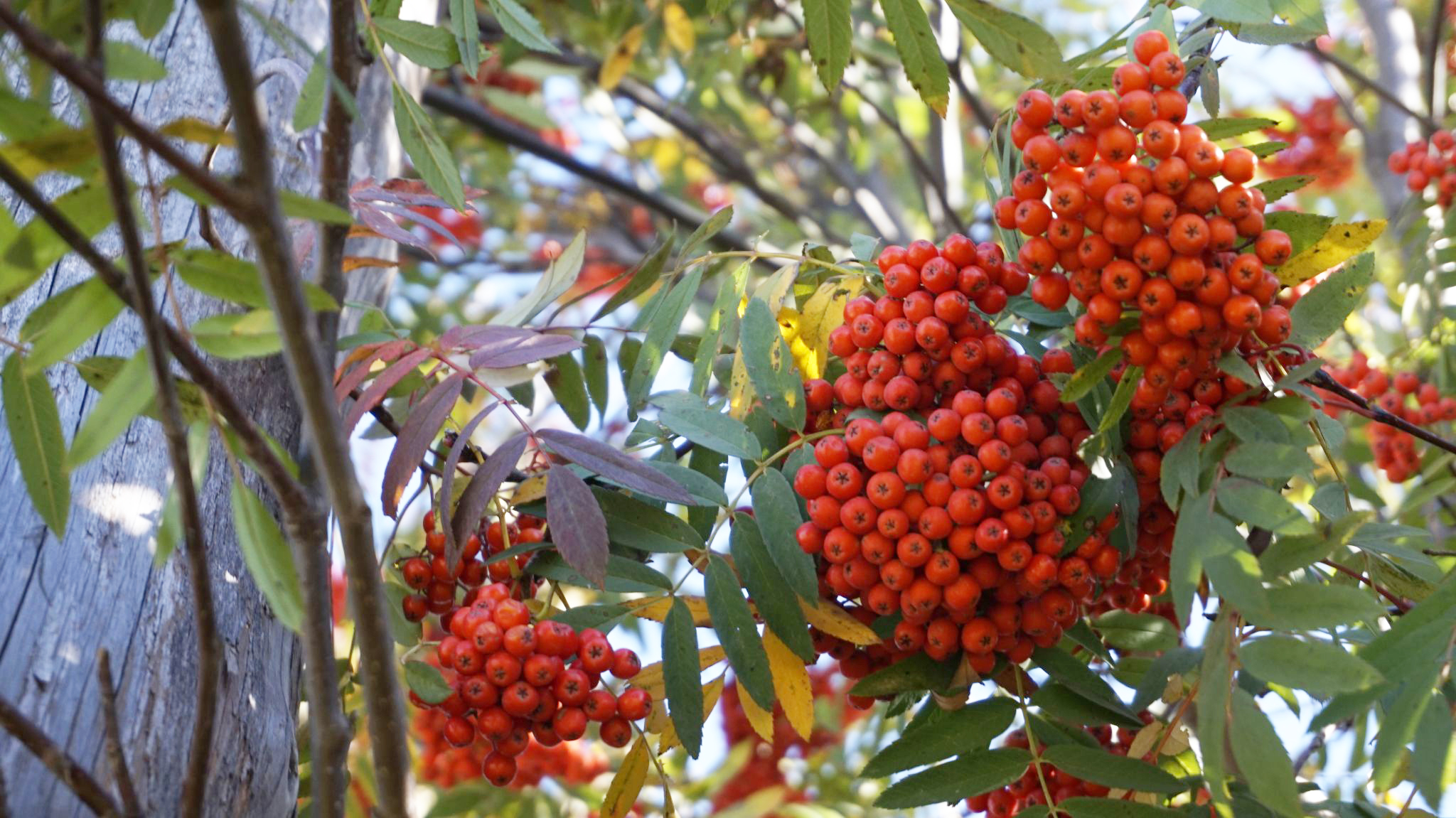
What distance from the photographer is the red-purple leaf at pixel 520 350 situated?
5.77 ft

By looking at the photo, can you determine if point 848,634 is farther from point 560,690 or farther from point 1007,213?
point 1007,213

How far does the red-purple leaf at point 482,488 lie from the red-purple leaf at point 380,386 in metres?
0.17

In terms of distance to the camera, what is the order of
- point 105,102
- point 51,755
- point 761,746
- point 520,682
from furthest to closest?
point 761,746, point 520,682, point 51,755, point 105,102

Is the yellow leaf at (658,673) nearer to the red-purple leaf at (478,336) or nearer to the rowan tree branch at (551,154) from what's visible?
the red-purple leaf at (478,336)

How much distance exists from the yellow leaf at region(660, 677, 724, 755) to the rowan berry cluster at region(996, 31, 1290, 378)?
2.44 ft

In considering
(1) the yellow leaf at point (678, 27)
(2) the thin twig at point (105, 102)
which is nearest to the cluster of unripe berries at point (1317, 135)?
(1) the yellow leaf at point (678, 27)

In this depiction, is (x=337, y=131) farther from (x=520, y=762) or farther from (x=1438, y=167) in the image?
(x=1438, y=167)

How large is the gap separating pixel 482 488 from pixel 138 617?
0.43 metres

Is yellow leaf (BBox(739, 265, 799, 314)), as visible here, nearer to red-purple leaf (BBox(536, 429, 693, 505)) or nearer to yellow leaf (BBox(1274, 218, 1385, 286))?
red-purple leaf (BBox(536, 429, 693, 505))

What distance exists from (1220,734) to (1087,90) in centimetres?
91

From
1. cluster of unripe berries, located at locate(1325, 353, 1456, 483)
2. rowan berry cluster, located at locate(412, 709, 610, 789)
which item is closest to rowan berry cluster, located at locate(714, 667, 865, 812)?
rowan berry cluster, located at locate(412, 709, 610, 789)

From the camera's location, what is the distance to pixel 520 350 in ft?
5.82

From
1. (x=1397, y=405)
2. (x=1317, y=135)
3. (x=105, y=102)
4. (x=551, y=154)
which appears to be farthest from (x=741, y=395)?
(x=1317, y=135)

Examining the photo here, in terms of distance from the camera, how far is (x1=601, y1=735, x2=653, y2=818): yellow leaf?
Result: 1.77 m
